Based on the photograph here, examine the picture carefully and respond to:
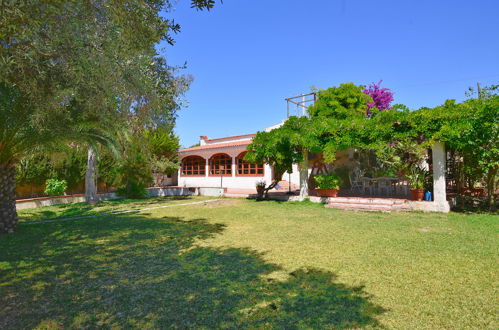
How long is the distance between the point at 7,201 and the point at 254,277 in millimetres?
7047

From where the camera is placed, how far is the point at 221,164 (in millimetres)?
24062

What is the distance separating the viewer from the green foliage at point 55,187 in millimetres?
13688

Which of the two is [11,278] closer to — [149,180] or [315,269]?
[315,269]

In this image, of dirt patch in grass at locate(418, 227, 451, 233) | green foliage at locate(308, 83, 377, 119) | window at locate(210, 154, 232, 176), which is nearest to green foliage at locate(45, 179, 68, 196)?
window at locate(210, 154, 232, 176)

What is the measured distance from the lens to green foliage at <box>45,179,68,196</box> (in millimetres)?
13688

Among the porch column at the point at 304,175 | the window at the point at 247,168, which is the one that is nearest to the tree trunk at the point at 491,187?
the porch column at the point at 304,175

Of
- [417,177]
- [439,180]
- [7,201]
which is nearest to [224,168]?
[417,177]

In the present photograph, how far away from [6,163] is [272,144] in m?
9.56

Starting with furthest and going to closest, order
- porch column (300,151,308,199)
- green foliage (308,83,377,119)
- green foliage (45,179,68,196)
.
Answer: green foliage (308,83,377,119) → green foliage (45,179,68,196) → porch column (300,151,308,199)

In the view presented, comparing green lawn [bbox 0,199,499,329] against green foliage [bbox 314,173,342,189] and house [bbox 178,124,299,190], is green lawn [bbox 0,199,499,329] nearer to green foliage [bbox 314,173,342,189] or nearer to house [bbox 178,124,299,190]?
green foliage [bbox 314,173,342,189]

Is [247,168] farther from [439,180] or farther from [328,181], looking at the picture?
[439,180]

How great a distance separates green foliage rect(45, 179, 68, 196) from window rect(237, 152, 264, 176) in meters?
12.1

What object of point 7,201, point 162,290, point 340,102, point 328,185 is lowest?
point 162,290

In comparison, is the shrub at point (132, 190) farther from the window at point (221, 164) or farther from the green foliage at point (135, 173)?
the window at point (221, 164)
